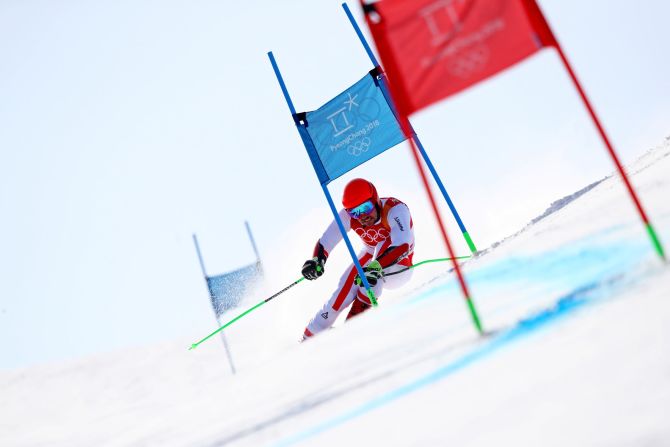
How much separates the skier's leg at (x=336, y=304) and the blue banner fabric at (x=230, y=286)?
14.3 feet

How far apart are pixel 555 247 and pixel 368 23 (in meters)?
1.37

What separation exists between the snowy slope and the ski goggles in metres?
2.32

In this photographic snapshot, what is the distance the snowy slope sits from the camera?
2.96 ft

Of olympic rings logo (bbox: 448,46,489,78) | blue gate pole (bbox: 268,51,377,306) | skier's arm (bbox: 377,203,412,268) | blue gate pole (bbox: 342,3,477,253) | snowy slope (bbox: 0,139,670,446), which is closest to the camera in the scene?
snowy slope (bbox: 0,139,670,446)

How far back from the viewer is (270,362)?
2.72 metres

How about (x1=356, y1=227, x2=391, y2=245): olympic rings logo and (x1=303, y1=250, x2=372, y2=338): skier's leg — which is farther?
(x1=356, y1=227, x2=391, y2=245): olympic rings logo

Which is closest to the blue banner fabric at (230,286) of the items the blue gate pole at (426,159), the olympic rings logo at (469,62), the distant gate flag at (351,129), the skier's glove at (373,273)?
the distant gate flag at (351,129)

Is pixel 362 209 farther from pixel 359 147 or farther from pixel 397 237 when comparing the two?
pixel 359 147

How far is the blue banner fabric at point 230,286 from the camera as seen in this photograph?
905cm

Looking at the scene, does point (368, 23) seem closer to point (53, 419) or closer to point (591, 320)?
point (591, 320)

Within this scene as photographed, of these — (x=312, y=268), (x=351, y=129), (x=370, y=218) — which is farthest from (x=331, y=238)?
(x=351, y=129)

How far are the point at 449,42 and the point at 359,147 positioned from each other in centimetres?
374

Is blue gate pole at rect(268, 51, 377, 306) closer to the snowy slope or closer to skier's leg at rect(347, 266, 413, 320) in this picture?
skier's leg at rect(347, 266, 413, 320)

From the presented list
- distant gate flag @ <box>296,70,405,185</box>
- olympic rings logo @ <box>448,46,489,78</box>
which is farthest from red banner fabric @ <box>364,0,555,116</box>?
distant gate flag @ <box>296,70,405,185</box>
